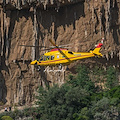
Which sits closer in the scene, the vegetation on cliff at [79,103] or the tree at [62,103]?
the vegetation on cliff at [79,103]

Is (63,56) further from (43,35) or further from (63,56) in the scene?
(43,35)

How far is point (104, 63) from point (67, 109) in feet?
38.3

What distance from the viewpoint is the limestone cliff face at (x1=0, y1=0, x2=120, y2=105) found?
53750mm

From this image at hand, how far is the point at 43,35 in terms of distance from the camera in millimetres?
55281

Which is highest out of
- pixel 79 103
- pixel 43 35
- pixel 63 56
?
pixel 43 35

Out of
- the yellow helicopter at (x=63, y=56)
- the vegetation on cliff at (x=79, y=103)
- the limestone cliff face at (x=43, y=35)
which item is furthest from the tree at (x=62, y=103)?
the limestone cliff face at (x=43, y=35)

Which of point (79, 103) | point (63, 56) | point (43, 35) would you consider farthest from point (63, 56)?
point (43, 35)

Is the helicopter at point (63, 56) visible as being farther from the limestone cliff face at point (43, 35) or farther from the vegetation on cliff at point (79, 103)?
the limestone cliff face at point (43, 35)

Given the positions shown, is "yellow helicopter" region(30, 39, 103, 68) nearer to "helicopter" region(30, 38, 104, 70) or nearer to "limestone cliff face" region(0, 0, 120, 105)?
"helicopter" region(30, 38, 104, 70)

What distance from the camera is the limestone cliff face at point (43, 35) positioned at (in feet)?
176

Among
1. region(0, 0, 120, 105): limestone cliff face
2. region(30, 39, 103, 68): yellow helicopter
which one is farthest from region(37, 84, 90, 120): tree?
region(0, 0, 120, 105): limestone cliff face

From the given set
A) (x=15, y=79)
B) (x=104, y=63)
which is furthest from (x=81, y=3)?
(x=15, y=79)

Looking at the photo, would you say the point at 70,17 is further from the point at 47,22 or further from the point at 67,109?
the point at 67,109

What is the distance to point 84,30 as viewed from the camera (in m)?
54.3
